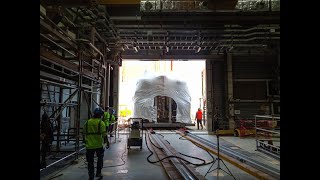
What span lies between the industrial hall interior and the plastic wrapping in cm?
8

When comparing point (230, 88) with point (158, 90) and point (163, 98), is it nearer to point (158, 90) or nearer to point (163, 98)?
point (158, 90)

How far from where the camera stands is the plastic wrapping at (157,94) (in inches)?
907

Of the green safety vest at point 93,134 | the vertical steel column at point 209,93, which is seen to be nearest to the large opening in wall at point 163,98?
the vertical steel column at point 209,93

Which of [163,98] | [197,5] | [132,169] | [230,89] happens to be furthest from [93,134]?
[163,98]

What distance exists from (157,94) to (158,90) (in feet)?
1.13

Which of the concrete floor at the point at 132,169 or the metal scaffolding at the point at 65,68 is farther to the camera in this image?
the metal scaffolding at the point at 65,68

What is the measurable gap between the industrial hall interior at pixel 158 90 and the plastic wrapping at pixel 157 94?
8 centimetres

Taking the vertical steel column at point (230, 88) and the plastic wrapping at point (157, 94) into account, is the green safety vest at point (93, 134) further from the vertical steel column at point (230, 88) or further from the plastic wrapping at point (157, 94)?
the plastic wrapping at point (157, 94)

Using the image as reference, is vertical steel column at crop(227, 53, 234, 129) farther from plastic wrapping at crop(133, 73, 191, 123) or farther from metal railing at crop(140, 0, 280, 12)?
metal railing at crop(140, 0, 280, 12)

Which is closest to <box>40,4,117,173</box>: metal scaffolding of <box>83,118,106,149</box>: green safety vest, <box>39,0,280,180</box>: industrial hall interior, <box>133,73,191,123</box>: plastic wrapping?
<box>39,0,280,180</box>: industrial hall interior

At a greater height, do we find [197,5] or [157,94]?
[197,5]

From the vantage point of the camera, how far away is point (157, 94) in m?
23.7
